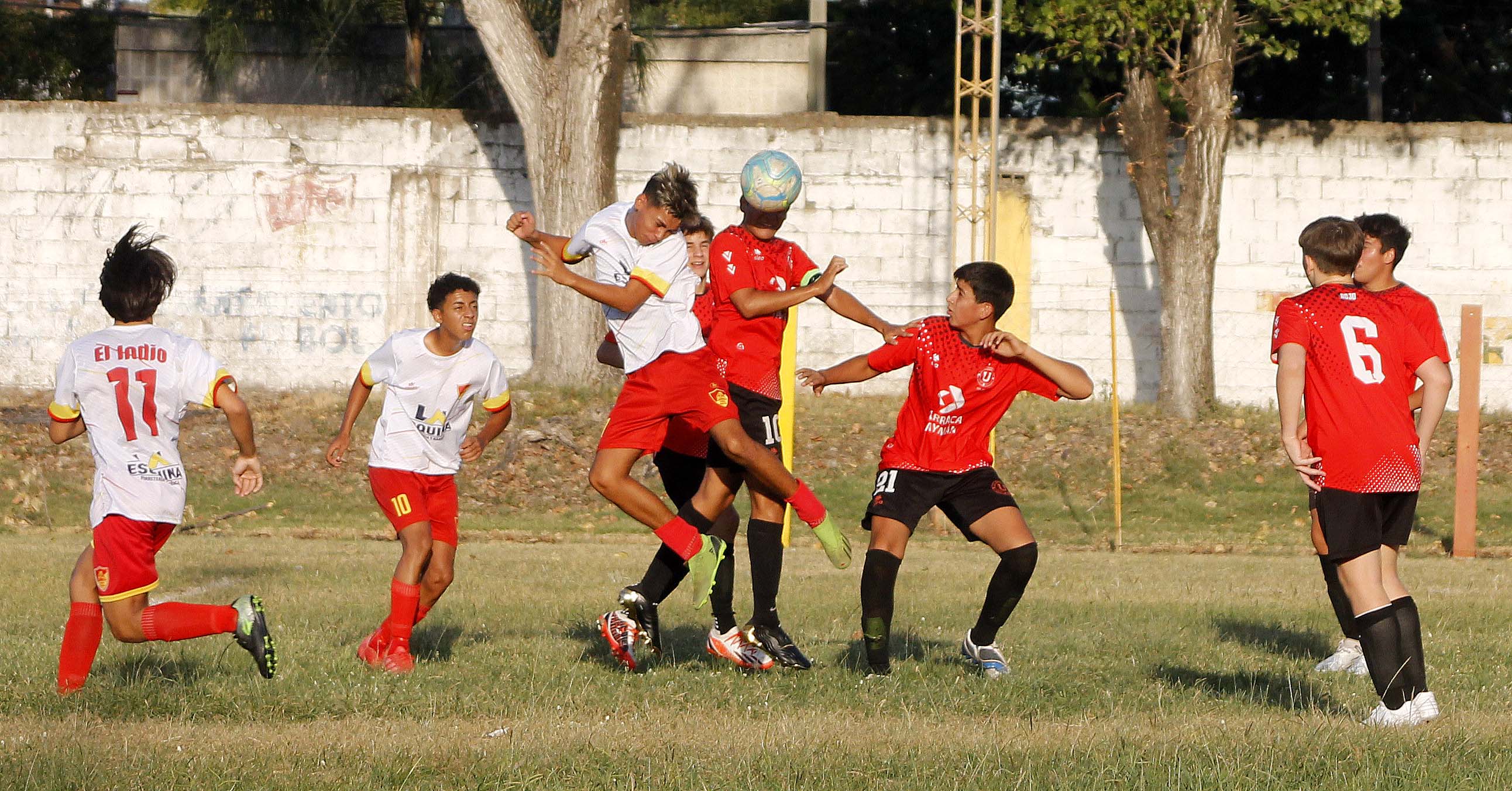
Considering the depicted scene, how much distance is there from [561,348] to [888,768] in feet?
46.5

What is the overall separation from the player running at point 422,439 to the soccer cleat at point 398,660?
0.01 meters

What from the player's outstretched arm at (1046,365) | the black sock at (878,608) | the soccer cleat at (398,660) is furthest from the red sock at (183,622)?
the player's outstretched arm at (1046,365)

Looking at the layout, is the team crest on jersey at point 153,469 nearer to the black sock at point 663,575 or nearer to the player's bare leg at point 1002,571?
the black sock at point 663,575

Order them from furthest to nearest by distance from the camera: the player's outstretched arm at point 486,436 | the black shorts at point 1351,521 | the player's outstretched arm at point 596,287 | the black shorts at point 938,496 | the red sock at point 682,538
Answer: the player's outstretched arm at point 486,436 → the black shorts at point 938,496 → the red sock at point 682,538 → the player's outstretched arm at point 596,287 → the black shorts at point 1351,521

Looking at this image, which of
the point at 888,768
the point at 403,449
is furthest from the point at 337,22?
the point at 888,768

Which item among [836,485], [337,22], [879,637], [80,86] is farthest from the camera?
[80,86]

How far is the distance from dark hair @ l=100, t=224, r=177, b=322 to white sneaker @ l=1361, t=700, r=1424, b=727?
4952mm

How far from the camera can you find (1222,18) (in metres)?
18.5

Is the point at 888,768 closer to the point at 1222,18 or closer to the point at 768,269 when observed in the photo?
the point at 768,269

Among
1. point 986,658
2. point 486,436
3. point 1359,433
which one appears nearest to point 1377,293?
point 1359,433

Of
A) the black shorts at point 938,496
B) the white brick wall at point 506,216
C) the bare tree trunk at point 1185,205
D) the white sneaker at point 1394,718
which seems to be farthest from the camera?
the white brick wall at point 506,216

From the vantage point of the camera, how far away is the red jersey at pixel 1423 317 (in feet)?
21.4

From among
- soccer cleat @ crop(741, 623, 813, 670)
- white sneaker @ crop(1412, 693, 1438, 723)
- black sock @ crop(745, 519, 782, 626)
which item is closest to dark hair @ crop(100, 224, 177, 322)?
black sock @ crop(745, 519, 782, 626)

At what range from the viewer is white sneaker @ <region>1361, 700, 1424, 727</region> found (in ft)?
18.9
